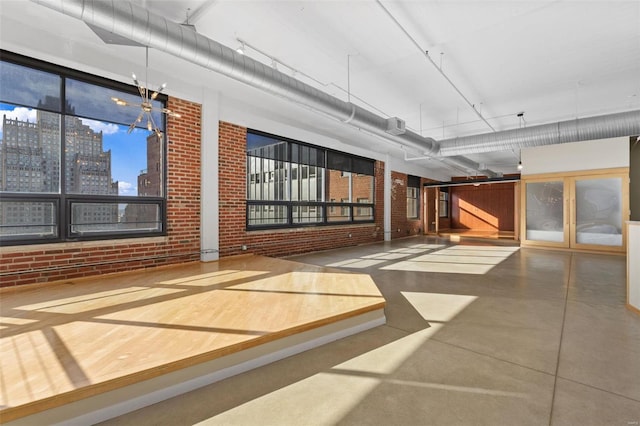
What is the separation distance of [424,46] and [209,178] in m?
4.10

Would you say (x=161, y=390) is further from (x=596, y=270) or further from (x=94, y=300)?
(x=596, y=270)

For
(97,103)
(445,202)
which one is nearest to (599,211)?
(445,202)

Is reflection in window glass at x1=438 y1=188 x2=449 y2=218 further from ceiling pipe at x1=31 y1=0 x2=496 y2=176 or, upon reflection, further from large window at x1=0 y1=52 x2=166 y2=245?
large window at x1=0 y1=52 x2=166 y2=245

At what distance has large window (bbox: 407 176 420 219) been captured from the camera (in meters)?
12.5

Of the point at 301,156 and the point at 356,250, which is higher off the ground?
the point at 301,156

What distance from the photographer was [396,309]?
11.3 feet

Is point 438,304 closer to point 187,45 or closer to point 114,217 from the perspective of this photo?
point 187,45

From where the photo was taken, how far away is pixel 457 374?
211 cm

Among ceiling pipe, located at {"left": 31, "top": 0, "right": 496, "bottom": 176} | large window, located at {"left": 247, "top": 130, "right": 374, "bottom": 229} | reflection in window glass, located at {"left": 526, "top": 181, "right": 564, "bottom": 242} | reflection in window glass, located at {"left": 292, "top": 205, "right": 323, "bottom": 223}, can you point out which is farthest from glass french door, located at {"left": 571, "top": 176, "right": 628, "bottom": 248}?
ceiling pipe, located at {"left": 31, "top": 0, "right": 496, "bottom": 176}

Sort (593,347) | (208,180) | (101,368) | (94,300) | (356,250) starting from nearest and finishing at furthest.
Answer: (101,368)
(593,347)
(94,300)
(208,180)
(356,250)

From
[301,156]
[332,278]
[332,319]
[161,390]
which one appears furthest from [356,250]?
[161,390]

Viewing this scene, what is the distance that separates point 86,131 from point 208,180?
1.86m

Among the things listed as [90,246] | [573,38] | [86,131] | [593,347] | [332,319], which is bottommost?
[593,347]

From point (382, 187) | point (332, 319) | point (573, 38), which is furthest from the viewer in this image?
point (382, 187)
